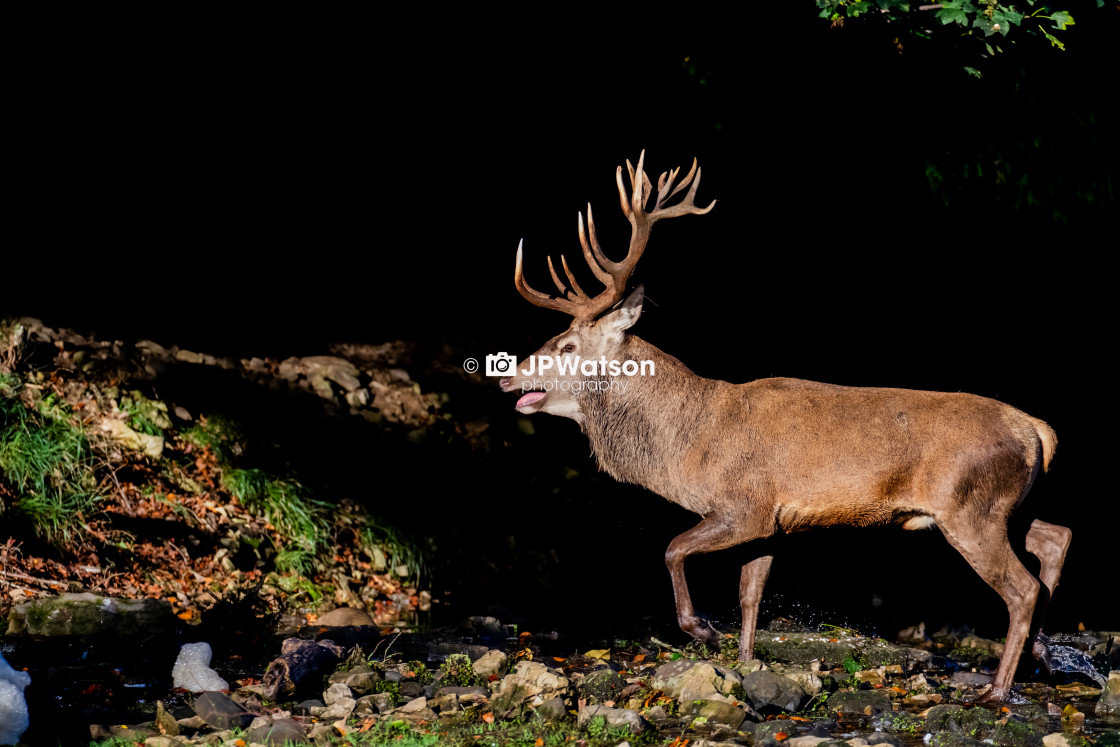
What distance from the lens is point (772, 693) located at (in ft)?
18.3

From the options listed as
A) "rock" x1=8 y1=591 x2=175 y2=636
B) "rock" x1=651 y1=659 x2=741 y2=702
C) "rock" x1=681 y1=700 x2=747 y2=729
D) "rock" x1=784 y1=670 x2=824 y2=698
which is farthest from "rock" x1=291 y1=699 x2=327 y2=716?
"rock" x1=784 y1=670 x2=824 y2=698

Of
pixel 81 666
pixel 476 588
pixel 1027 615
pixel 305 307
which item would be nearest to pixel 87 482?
pixel 81 666

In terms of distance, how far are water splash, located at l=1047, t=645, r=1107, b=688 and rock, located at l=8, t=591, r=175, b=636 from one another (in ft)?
18.1

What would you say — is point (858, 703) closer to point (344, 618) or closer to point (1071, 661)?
point (1071, 661)

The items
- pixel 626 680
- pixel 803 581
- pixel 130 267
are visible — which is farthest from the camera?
pixel 130 267

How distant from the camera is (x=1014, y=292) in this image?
44.2 ft

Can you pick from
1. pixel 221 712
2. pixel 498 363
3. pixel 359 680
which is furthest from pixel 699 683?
pixel 498 363

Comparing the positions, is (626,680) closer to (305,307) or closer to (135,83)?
(305,307)

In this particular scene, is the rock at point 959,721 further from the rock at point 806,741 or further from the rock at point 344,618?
the rock at point 344,618

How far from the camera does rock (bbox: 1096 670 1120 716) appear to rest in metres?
5.70

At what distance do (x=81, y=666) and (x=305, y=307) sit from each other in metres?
5.64

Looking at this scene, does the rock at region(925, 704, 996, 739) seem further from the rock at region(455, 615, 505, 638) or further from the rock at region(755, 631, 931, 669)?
the rock at region(455, 615, 505, 638)

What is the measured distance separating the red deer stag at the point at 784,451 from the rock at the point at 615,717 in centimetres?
126

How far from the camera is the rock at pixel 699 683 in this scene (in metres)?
5.46
